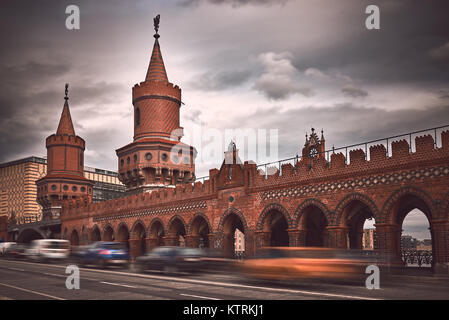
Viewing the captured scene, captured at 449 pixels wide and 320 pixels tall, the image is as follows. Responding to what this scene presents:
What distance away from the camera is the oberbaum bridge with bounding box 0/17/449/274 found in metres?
21.7

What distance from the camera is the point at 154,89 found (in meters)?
45.2

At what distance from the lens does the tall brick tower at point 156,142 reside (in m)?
43.6

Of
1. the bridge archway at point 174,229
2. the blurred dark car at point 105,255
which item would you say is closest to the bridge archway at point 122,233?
the bridge archway at point 174,229

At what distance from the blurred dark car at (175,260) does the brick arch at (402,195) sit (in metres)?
8.98

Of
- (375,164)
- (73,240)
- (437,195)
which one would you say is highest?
(375,164)

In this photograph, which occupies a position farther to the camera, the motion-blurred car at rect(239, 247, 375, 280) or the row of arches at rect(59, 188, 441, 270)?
the row of arches at rect(59, 188, 441, 270)

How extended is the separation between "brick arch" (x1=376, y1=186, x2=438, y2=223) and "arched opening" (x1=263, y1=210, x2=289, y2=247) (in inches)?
295

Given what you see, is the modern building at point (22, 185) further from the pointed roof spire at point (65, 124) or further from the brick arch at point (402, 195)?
the brick arch at point (402, 195)

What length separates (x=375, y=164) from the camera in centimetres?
Result: 2294

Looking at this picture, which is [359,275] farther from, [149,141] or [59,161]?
[59,161]

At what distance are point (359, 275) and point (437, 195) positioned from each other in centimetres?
774

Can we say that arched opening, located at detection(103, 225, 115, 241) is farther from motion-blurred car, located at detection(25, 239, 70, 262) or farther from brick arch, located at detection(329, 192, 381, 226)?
brick arch, located at detection(329, 192, 381, 226)

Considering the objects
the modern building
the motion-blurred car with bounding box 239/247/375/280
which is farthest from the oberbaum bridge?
the modern building

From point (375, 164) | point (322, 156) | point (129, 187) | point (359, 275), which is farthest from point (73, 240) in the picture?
point (359, 275)
